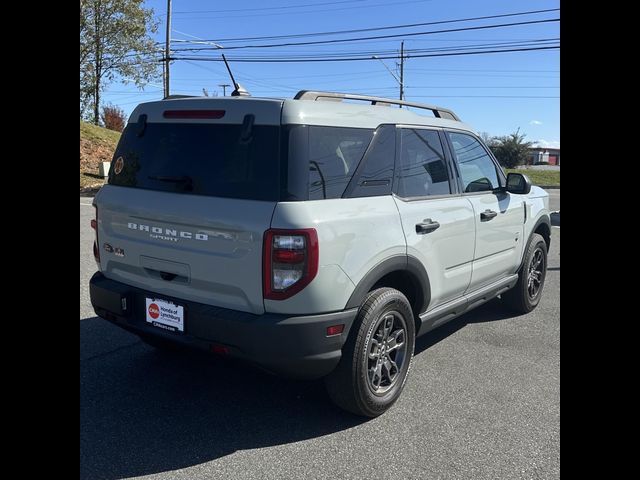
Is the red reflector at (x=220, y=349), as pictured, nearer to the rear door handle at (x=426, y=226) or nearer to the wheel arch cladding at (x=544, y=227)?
the rear door handle at (x=426, y=226)

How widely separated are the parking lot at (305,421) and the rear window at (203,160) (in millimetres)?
1376

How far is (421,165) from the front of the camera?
3.93 m

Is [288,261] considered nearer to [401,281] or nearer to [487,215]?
[401,281]

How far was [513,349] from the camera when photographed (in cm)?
471

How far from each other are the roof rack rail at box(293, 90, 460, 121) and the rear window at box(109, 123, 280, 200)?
426 mm

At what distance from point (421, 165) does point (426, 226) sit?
Result: 1.66 feet

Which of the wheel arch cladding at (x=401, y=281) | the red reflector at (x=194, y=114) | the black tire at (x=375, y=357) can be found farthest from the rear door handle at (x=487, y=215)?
the red reflector at (x=194, y=114)

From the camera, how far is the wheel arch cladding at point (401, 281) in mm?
3186

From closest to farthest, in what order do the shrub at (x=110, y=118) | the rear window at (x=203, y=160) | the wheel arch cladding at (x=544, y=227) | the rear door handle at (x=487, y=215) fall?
1. the rear window at (x=203, y=160)
2. the rear door handle at (x=487, y=215)
3. the wheel arch cladding at (x=544, y=227)
4. the shrub at (x=110, y=118)

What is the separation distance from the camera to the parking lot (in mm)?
2896

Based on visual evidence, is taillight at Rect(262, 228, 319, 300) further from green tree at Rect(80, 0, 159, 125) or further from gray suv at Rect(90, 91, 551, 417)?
green tree at Rect(80, 0, 159, 125)
